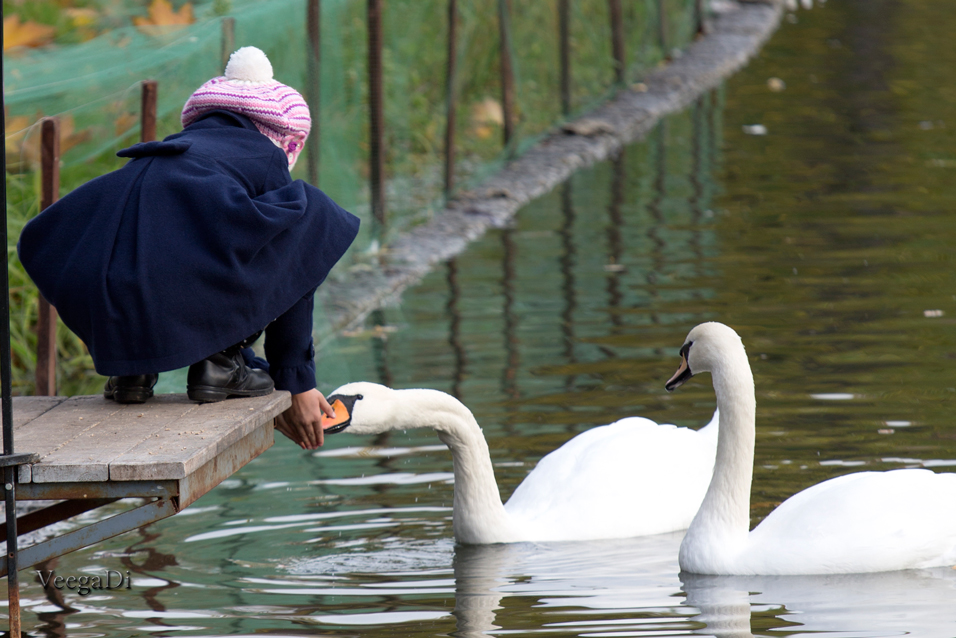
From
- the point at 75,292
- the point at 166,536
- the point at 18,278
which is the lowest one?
the point at 166,536

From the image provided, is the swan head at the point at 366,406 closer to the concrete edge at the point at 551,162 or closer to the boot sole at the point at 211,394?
the boot sole at the point at 211,394

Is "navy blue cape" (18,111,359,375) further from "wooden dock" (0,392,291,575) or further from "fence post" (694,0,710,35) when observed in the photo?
"fence post" (694,0,710,35)

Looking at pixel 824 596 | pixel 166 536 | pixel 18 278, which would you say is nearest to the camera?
pixel 824 596

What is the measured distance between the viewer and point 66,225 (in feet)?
13.0

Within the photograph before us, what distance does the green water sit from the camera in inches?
183

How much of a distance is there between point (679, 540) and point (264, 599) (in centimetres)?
149

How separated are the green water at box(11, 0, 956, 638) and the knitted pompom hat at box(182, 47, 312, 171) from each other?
4.72 ft

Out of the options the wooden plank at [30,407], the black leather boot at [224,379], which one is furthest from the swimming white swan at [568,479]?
the wooden plank at [30,407]

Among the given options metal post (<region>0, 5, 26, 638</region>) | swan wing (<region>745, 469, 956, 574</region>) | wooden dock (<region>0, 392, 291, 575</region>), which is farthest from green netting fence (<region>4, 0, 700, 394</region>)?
swan wing (<region>745, 469, 956, 574</region>)

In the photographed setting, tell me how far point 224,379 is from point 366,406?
3.27ft

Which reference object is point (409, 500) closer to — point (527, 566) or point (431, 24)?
point (527, 566)

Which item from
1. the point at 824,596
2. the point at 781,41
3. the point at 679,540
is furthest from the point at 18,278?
the point at 781,41

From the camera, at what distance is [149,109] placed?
245 inches

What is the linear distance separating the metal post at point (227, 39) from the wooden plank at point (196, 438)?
3.49 m
